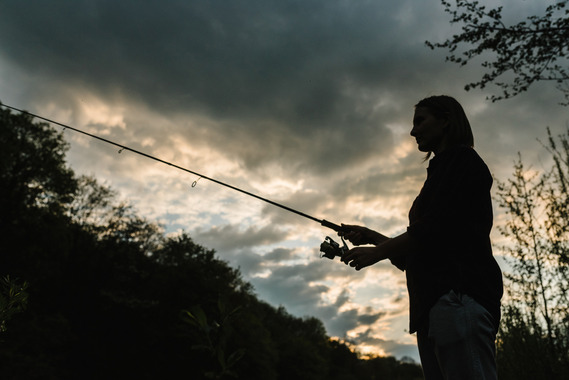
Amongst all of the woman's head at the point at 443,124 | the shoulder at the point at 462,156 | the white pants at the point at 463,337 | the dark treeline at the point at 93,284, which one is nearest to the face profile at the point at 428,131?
the woman's head at the point at 443,124

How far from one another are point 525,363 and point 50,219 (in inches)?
1029

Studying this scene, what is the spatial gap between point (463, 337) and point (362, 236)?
3.62 feet

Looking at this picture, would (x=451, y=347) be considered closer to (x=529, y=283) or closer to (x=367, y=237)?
(x=367, y=237)

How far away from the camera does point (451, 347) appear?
1671 millimetres

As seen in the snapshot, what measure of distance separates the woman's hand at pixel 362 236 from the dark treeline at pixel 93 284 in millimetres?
19869

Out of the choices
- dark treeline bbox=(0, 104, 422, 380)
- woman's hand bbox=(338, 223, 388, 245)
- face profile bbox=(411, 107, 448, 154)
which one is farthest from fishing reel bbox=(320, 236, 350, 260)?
dark treeline bbox=(0, 104, 422, 380)

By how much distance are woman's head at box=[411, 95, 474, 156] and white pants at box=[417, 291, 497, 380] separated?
0.91 metres

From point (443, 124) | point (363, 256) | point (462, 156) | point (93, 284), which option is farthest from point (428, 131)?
point (93, 284)

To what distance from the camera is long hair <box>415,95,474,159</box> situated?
2242mm

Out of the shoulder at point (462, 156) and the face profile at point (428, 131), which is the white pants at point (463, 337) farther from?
the face profile at point (428, 131)

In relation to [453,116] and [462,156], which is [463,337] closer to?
[462,156]

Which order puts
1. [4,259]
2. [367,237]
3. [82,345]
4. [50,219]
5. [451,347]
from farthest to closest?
[82,345] < [50,219] < [4,259] < [367,237] < [451,347]

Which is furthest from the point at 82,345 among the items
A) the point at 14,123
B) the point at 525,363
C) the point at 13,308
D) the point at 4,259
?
the point at 13,308

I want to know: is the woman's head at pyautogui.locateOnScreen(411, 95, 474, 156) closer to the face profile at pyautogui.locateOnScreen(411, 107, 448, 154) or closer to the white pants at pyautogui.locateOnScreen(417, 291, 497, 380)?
the face profile at pyautogui.locateOnScreen(411, 107, 448, 154)
